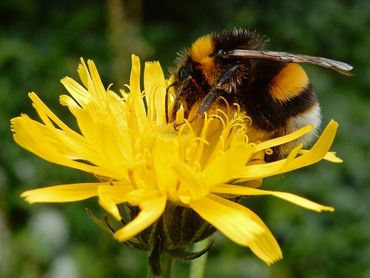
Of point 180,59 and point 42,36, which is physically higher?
point 180,59

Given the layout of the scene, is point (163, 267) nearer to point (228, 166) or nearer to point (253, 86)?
point (228, 166)

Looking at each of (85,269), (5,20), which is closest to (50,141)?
(85,269)

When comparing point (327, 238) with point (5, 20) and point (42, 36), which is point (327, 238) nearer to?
point (42, 36)

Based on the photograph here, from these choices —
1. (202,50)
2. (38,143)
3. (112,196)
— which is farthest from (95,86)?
(112,196)

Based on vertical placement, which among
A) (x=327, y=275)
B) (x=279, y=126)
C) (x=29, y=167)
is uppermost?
(x=279, y=126)

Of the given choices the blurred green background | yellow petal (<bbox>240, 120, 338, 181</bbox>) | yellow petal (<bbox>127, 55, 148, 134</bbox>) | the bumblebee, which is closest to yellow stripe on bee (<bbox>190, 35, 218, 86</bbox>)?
the bumblebee

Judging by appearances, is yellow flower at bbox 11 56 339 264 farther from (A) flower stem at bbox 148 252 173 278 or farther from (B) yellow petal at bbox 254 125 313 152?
(A) flower stem at bbox 148 252 173 278
